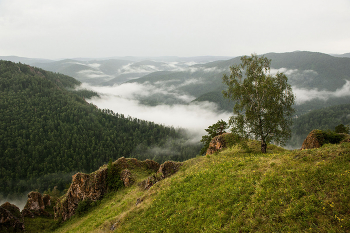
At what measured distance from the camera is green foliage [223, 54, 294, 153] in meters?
23.9

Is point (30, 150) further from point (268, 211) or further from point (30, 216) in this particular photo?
point (268, 211)

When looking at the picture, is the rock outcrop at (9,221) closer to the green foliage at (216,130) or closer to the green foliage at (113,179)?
the green foliage at (113,179)

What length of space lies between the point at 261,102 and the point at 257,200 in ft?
57.4

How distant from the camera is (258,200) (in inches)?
466

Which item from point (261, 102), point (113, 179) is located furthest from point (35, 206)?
point (261, 102)

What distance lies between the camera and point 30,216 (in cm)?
5019

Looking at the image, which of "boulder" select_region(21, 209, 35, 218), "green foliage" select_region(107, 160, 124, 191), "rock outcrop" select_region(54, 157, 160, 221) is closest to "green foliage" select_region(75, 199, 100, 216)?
Answer: "rock outcrop" select_region(54, 157, 160, 221)

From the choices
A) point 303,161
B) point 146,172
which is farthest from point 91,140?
point 303,161

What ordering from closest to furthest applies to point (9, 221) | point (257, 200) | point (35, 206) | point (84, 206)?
point (257, 200)
point (84, 206)
point (9, 221)
point (35, 206)

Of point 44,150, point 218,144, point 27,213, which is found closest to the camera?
point 218,144

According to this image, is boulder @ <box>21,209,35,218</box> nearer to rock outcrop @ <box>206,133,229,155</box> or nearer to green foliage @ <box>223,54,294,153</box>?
rock outcrop @ <box>206,133,229,155</box>

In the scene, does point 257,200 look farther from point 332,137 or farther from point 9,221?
point 9,221

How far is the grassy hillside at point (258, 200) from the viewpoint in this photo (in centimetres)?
905

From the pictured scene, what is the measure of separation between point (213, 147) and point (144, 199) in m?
21.0
